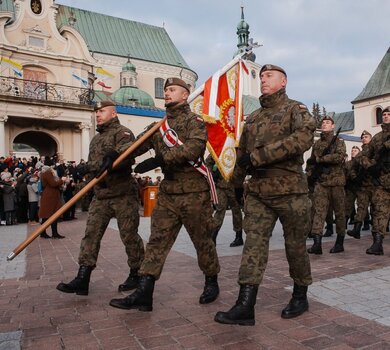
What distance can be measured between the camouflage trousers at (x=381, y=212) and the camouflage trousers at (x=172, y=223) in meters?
3.72

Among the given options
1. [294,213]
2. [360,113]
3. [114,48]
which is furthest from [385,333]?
[360,113]

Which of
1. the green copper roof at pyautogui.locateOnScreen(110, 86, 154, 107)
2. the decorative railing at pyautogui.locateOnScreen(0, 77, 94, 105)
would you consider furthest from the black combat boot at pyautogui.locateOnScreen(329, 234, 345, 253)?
the green copper roof at pyautogui.locateOnScreen(110, 86, 154, 107)

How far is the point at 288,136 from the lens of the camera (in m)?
3.54

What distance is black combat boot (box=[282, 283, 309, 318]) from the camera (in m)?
3.62

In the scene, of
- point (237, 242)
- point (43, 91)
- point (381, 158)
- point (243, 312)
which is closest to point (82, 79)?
point (43, 91)

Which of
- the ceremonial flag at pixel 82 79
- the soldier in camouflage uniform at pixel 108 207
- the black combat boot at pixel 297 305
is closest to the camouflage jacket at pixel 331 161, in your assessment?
the black combat boot at pixel 297 305

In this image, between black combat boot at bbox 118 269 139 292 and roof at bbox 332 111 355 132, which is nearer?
black combat boot at bbox 118 269 139 292

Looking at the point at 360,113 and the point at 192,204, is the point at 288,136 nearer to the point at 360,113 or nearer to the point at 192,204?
the point at 192,204

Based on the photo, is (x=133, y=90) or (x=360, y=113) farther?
(x=360, y=113)

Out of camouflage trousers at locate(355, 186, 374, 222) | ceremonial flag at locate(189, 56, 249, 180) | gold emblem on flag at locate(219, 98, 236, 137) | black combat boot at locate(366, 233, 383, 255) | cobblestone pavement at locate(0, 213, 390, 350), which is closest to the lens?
cobblestone pavement at locate(0, 213, 390, 350)

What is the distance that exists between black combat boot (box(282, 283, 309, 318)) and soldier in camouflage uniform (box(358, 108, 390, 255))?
3.23 metres

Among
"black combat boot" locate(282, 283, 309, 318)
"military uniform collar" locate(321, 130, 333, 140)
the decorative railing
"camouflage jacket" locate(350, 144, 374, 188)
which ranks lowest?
"black combat boot" locate(282, 283, 309, 318)

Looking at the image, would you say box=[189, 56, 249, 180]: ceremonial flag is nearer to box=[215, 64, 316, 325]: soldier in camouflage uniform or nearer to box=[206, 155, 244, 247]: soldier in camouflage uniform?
box=[215, 64, 316, 325]: soldier in camouflage uniform

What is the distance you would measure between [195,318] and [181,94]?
2073 millimetres
